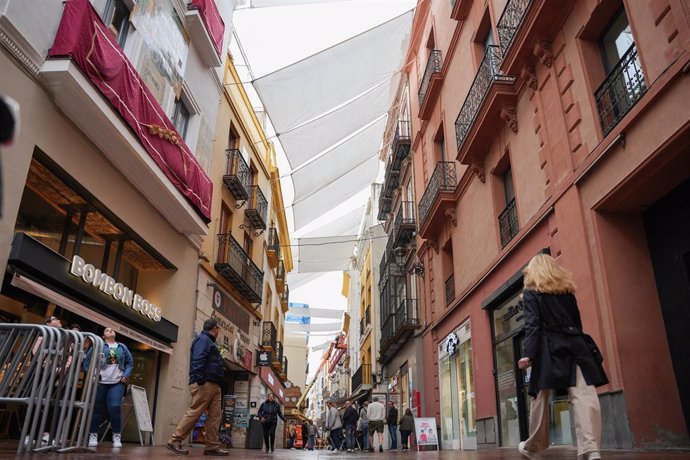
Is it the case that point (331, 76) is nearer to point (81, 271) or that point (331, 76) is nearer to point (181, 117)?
point (181, 117)

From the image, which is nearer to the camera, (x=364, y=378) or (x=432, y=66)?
(x=432, y=66)

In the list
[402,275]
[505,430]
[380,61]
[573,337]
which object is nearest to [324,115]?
[380,61]

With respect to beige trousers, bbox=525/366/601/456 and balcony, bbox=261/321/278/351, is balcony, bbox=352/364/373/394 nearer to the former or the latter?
balcony, bbox=261/321/278/351

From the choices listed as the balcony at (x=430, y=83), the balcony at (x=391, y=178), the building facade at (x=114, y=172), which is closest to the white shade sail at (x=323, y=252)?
the balcony at (x=391, y=178)

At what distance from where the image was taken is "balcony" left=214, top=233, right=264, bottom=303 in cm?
1557

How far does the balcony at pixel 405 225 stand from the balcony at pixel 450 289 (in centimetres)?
431

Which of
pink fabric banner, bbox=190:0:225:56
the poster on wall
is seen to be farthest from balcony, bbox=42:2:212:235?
the poster on wall

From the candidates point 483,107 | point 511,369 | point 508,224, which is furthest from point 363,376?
point 483,107

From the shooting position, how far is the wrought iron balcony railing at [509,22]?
9.64 m

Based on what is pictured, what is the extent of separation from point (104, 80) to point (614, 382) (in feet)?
27.6

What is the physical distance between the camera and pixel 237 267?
54.9 feet

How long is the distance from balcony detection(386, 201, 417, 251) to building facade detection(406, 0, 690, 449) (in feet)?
15.8

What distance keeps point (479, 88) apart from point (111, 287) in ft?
27.7

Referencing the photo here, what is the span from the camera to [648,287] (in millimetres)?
6785
